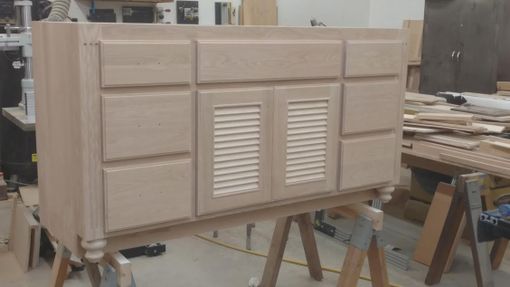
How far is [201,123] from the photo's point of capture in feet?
5.24

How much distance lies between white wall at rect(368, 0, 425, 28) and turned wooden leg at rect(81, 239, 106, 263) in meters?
5.70

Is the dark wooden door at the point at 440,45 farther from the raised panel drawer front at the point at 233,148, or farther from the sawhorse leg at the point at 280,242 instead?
the raised panel drawer front at the point at 233,148

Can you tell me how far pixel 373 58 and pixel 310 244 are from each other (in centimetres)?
124

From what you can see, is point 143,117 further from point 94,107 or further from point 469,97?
point 469,97

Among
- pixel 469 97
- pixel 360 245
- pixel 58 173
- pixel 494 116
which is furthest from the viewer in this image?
pixel 469 97

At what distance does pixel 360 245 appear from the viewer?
2.00 m

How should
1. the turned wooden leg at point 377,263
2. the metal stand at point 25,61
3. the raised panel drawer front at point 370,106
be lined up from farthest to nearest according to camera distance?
the metal stand at point 25,61, the turned wooden leg at point 377,263, the raised panel drawer front at point 370,106

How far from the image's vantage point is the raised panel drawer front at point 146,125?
1.45 metres

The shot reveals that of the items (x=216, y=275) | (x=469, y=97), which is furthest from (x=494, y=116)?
(x=216, y=275)

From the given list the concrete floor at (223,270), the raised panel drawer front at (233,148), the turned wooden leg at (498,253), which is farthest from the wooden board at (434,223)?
the raised panel drawer front at (233,148)

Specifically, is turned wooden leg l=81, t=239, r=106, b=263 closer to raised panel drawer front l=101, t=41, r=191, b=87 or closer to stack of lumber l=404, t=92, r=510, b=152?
raised panel drawer front l=101, t=41, r=191, b=87

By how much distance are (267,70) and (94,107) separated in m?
0.52

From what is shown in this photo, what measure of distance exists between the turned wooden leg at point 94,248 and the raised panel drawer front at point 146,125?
227 millimetres

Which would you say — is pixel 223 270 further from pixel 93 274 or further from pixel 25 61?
pixel 25 61
